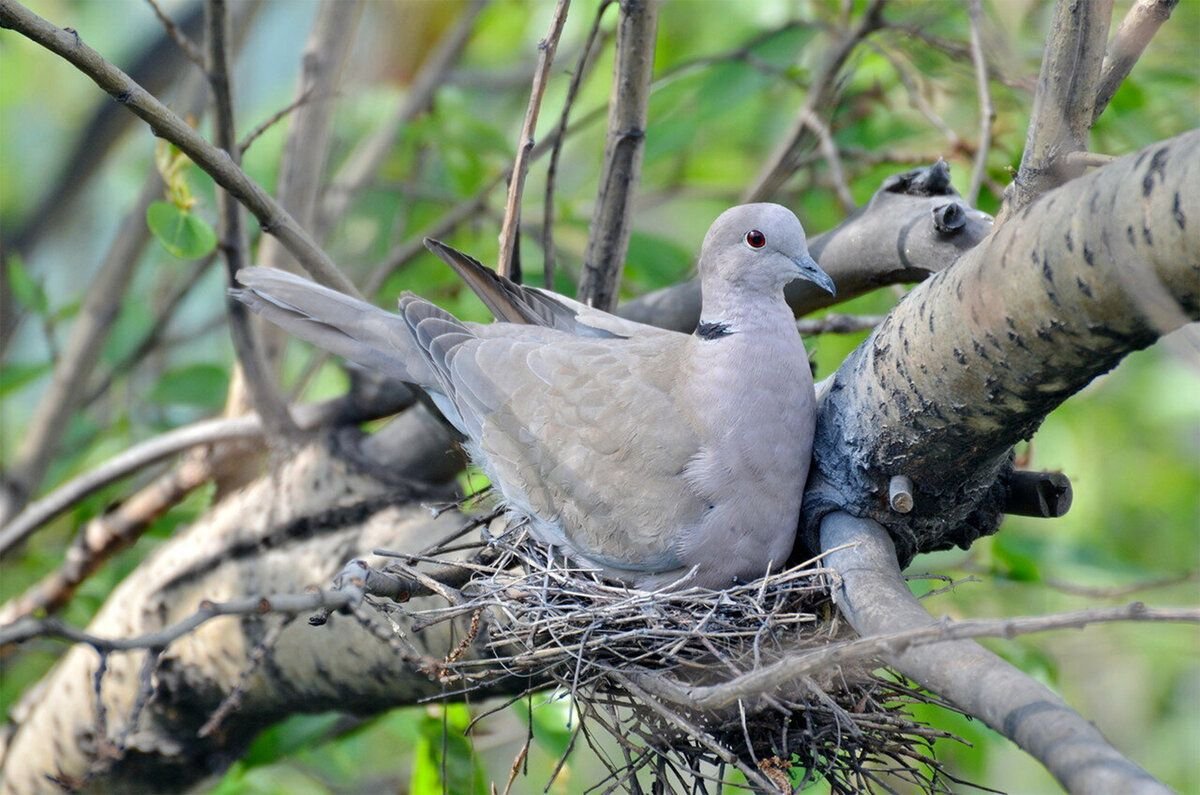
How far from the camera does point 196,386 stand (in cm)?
376

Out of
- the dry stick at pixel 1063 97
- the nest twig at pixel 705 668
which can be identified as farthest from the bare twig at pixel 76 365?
the dry stick at pixel 1063 97

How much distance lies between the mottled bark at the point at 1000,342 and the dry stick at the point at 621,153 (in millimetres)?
730

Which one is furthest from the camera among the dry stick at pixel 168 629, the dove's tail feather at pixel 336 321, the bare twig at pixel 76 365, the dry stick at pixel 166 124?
the bare twig at pixel 76 365

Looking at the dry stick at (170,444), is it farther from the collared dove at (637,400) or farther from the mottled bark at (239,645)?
the collared dove at (637,400)

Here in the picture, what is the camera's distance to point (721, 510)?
2.09 meters

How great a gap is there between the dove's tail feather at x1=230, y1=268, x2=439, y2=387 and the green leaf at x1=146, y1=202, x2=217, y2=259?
0.11 metres

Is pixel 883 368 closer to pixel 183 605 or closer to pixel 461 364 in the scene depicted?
pixel 461 364

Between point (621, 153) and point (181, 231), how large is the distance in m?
0.89

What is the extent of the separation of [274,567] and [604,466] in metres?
1.02

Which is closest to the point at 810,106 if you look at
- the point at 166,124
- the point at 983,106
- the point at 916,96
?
the point at 916,96

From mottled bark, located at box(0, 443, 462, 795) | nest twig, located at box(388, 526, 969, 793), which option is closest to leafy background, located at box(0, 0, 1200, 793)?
mottled bark, located at box(0, 443, 462, 795)

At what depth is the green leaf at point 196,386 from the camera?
375cm

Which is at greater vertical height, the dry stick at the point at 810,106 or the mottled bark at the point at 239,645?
the dry stick at the point at 810,106

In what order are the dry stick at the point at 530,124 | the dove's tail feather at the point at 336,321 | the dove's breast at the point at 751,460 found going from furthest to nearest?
the dove's tail feather at the point at 336,321
the dry stick at the point at 530,124
the dove's breast at the point at 751,460
